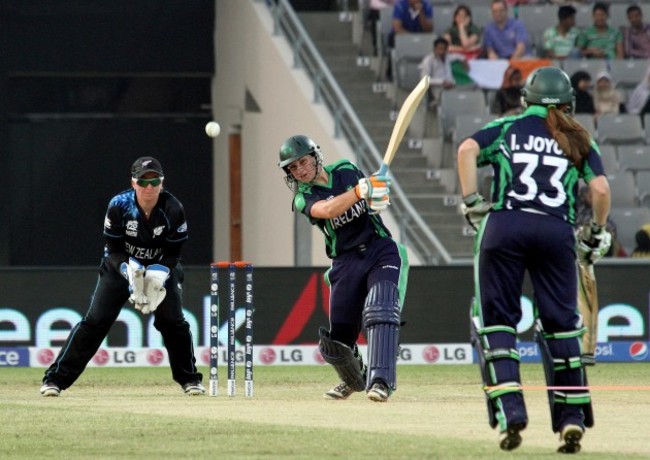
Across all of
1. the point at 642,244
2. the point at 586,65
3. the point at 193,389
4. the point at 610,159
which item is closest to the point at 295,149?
the point at 193,389

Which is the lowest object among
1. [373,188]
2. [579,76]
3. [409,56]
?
[373,188]

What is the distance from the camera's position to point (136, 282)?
412 inches

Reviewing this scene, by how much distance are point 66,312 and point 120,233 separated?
177 inches

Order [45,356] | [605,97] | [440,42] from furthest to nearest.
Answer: [605,97], [440,42], [45,356]

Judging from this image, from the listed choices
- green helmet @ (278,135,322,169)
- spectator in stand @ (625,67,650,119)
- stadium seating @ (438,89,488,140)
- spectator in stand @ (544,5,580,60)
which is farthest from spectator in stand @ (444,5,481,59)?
green helmet @ (278,135,322,169)

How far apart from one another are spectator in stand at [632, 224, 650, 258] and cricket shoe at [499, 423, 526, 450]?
377 inches

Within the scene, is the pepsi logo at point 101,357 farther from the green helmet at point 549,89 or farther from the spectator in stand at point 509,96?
the green helmet at point 549,89

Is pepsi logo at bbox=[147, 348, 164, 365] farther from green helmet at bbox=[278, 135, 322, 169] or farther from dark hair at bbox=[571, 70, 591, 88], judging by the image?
dark hair at bbox=[571, 70, 591, 88]

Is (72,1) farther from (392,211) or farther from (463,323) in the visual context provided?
(463,323)

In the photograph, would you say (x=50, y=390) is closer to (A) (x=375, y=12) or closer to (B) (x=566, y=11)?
(A) (x=375, y=12)

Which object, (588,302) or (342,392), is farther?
(588,302)

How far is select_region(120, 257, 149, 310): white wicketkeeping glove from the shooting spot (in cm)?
1042

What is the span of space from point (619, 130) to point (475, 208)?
37.1 feet

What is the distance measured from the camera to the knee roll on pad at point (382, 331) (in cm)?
931
